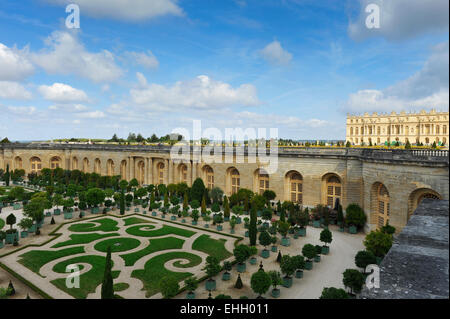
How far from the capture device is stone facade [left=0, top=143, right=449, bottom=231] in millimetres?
23109

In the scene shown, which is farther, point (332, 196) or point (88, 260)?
point (332, 196)

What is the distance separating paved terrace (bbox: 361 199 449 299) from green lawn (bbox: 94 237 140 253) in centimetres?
2137

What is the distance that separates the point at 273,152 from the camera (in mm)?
39625

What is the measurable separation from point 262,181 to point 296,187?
5279 millimetres

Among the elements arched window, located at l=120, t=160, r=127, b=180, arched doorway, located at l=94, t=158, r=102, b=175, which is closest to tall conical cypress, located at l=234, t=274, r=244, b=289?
arched window, located at l=120, t=160, r=127, b=180

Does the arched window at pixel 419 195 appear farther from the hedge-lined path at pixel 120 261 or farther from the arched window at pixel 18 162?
the arched window at pixel 18 162

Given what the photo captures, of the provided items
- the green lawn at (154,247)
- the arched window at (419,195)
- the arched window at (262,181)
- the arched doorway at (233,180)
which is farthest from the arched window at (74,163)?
the arched window at (419,195)

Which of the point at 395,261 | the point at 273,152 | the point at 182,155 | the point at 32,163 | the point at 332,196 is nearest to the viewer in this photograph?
the point at 395,261

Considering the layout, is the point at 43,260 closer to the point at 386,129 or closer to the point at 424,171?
the point at 424,171

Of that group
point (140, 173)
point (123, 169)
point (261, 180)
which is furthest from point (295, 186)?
point (123, 169)

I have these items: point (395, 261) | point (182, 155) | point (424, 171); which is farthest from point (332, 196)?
point (395, 261)

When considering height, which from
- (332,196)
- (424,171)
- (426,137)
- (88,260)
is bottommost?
(88,260)

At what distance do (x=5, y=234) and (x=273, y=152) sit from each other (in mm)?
30284

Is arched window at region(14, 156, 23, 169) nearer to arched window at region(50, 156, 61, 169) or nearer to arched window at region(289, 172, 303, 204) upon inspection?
arched window at region(50, 156, 61, 169)
